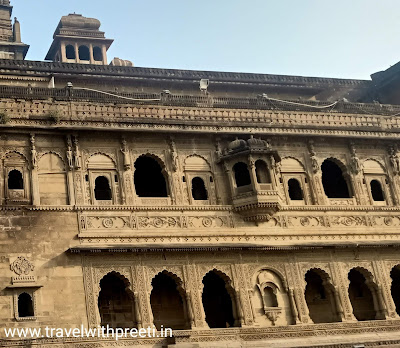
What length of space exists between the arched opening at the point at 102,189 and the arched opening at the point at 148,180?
5.11 feet

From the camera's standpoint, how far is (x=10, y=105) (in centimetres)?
1845

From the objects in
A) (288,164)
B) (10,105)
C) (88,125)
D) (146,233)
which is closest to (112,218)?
(146,233)

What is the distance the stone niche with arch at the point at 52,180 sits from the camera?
1803cm

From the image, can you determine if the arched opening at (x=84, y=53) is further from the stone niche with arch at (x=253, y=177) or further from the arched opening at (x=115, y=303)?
the arched opening at (x=115, y=303)

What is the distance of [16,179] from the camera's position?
1820 cm

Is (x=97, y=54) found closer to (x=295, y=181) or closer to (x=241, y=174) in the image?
(x=241, y=174)

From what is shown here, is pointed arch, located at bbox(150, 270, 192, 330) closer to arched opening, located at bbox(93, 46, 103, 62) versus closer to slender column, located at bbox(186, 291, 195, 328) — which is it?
slender column, located at bbox(186, 291, 195, 328)

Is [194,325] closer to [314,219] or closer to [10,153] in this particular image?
[314,219]

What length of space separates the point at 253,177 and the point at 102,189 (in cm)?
400

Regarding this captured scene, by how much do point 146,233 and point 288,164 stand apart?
4.87 meters

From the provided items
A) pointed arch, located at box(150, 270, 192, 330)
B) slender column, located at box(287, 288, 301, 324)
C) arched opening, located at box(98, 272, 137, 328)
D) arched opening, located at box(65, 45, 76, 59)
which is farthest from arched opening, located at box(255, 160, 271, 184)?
arched opening, located at box(65, 45, 76, 59)

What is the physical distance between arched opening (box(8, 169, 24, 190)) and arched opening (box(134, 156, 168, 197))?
355 cm

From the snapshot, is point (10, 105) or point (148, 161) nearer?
point (10, 105)

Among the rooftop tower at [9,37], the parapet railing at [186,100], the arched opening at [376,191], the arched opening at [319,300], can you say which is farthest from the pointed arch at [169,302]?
the rooftop tower at [9,37]
